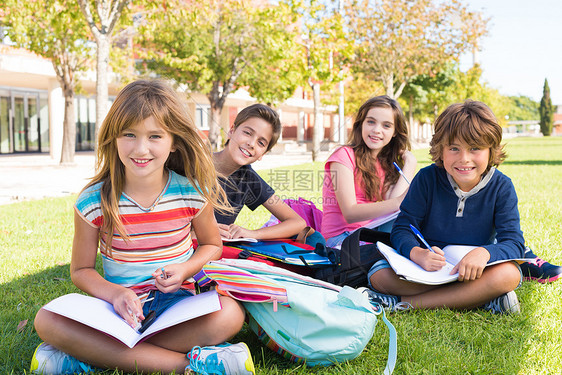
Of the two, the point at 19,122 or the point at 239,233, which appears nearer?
the point at 239,233

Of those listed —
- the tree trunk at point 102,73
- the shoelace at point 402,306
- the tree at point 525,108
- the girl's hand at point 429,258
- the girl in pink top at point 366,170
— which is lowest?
the shoelace at point 402,306

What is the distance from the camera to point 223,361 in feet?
6.11

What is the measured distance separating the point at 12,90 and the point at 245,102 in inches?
487

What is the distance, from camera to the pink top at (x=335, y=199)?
3.36 metres

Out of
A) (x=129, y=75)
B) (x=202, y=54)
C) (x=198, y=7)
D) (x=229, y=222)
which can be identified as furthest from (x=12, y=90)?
(x=229, y=222)

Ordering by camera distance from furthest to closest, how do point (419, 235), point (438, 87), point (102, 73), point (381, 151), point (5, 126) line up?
point (438, 87), point (5, 126), point (102, 73), point (381, 151), point (419, 235)

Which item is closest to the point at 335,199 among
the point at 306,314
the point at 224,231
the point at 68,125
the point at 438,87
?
the point at 224,231

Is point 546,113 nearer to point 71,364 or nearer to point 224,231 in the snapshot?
point 224,231

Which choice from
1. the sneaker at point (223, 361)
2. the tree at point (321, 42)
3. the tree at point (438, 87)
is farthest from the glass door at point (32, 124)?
the sneaker at point (223, 361)

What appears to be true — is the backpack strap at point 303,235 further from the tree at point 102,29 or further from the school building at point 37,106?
the school building at point 37,106

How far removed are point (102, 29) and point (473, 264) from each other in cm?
825

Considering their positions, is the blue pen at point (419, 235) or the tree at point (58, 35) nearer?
the blue pen at point (419, 235)

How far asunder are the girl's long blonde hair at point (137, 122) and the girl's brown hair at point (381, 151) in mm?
1333

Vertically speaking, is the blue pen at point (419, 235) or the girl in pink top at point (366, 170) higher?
the girl in pink top at point (366, 170)
